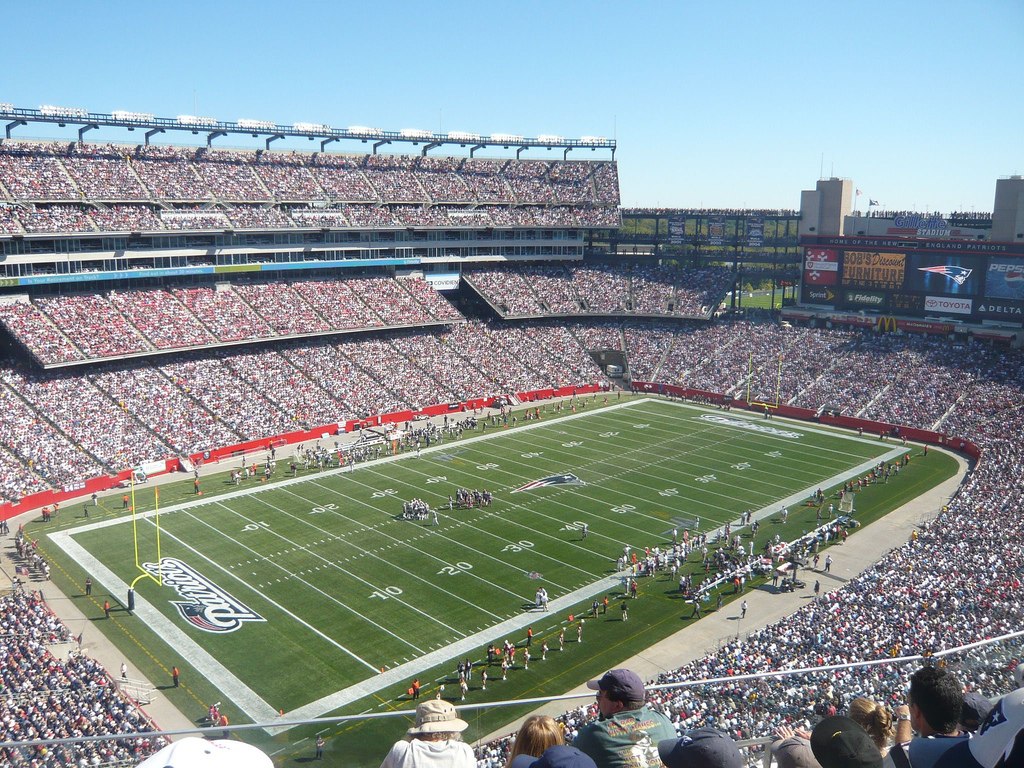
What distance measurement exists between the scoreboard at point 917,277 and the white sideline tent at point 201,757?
198ft

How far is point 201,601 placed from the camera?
90.8 ft

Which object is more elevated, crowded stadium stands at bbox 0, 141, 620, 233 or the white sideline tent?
crowded stadium stands at bbox 0, 141, 620, 233

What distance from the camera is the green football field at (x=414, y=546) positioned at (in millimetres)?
24156

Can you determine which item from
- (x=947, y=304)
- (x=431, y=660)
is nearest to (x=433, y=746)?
(x=431, y=660)

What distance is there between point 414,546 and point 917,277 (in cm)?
4328

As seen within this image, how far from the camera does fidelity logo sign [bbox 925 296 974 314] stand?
55.4 meters

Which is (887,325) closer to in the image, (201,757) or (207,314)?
(207,314)

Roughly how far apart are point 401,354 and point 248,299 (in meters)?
10.8

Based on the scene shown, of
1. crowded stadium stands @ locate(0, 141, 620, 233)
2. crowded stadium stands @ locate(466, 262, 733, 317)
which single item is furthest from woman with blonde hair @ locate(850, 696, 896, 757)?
crowded stadium stands @ locate(466, 262, 733, 317)

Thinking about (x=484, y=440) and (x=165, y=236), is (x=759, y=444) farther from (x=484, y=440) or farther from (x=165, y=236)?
(x=165, y=236)

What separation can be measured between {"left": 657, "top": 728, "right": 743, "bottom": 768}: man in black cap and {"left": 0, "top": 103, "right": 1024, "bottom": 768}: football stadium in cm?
40

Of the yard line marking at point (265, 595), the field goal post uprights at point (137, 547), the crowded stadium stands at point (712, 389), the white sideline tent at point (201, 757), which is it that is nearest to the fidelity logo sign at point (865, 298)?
the crowded stadium stands at point (712, 389)

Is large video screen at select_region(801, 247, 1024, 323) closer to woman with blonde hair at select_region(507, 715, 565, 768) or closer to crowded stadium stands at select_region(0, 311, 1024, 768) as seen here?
crowded stadium stands at select_region(0, 311, 1024, 768)

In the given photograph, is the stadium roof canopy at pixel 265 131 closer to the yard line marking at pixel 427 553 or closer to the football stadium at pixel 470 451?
the football stadium at pixel 470 451
